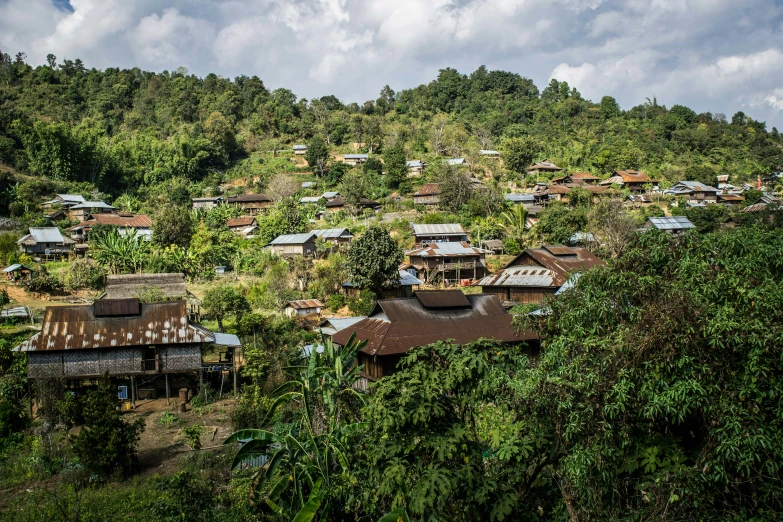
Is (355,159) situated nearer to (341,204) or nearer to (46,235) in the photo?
(341,204)

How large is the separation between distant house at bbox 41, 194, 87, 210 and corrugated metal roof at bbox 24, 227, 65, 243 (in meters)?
8.81

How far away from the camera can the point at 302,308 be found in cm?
3275

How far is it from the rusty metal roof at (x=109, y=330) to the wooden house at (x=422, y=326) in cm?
586

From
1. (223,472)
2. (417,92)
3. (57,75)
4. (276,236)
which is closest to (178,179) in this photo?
(276,236)

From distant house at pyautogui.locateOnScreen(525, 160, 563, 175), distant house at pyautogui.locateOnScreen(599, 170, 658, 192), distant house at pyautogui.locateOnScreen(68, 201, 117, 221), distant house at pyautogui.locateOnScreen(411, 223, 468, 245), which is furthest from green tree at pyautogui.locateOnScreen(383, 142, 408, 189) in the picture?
distant house at pyautogui.locateOnScreen(68, 201, 117, 221)

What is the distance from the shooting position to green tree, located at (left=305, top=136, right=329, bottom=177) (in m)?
66.7

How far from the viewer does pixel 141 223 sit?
48656 millimetres

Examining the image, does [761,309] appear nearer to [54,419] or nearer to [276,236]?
[54,419]

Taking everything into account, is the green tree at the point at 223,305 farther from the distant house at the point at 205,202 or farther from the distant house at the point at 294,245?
the distant house at the point at 205,202

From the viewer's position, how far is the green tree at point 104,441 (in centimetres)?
1494

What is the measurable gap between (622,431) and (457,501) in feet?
8.85

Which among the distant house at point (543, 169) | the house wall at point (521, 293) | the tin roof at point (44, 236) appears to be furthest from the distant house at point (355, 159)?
the house wall at point (521, 293)

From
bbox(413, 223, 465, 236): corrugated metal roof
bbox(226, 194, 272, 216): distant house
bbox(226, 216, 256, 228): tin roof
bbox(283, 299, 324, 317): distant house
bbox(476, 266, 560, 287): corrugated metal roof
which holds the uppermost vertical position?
bbox(226, 194, 272, 216): distant house

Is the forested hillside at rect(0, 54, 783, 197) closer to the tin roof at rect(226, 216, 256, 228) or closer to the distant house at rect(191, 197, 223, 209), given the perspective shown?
the distant house at rect(191, 197, 223, 209)
